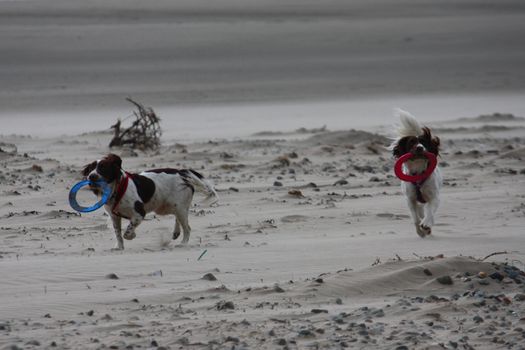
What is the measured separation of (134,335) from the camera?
7.29 metres

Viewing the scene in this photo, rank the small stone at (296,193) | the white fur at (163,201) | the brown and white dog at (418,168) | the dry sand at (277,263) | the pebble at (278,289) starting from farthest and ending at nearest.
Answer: the small stone at (296,193)
the brown and white dog at (418,168)
the white fur at (163,201)
the pebble at (278,289)
the dry sand at (277,263)

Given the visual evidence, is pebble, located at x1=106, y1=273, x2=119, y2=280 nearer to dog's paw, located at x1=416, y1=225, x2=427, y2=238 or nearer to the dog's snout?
the dog's snout

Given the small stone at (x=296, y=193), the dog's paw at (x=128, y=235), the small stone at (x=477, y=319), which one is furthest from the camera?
the small stone at (x=296, y=193)

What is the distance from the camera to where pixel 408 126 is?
39.1ft

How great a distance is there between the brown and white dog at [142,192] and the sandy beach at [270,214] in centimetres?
31

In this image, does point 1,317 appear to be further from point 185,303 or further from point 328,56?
point 328,56

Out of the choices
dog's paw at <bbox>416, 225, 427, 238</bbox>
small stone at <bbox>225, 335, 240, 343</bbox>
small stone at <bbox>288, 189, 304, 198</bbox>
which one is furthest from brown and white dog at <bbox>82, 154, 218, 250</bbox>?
small stone at <bbox>225, 335, 240, 343</bbox>

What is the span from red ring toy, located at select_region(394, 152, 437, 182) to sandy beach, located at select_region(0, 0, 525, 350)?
66cm

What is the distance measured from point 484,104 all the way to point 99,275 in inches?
941

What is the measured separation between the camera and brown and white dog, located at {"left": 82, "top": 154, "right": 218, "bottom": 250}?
36.2 ft

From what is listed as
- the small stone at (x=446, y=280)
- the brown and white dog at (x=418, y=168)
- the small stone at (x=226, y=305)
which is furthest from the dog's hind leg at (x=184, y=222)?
the small stone at (x=446, y=280)

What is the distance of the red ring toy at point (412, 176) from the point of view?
11570mm

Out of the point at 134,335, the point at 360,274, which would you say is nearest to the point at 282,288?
the point at 360,274

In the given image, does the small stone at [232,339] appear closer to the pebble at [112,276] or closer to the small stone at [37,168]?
the pebble at [112,276]
